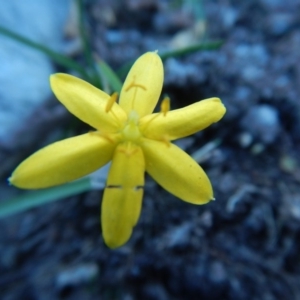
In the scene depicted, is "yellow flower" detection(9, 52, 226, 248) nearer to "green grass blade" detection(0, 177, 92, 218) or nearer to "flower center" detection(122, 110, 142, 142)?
"flower center" detection(122, 110, 142, 142)

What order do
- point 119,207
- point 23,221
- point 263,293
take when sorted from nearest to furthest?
point 119,207, point 263,293, point 23,221

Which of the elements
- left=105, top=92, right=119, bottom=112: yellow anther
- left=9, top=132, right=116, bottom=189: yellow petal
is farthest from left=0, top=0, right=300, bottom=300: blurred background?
left=105, top=92, right=119, bottom=112: yellow anther

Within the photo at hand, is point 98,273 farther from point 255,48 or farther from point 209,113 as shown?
point 255,48

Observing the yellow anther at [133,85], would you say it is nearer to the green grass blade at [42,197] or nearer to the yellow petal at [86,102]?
the yellow petal at [86,102]

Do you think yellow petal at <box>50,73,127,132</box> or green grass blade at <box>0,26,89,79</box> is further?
green grass blade at <box>0,26,89,79</box>

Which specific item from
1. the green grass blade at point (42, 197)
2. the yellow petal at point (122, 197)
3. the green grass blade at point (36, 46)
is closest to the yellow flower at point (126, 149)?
the yellow petal at point (122, 197)

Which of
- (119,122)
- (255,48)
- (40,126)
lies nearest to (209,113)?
(119,122)

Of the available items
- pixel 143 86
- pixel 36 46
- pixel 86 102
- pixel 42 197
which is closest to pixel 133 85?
pixel 143 86

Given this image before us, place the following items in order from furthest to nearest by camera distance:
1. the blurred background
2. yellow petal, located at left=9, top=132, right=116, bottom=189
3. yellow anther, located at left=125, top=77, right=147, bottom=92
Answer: the blurred background < yellow anther, located at left=125, top=77, right=147, bottom=92 < yellow petal, located at left=9, top=132, right=116, bottom=189
